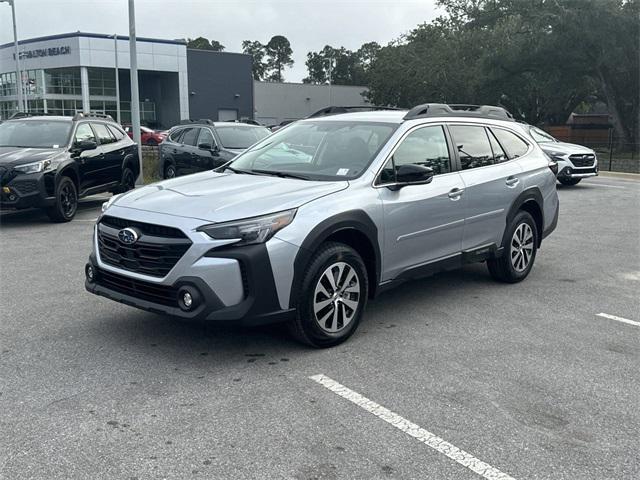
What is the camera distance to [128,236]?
179 inches

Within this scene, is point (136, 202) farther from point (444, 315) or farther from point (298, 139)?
point (444, 315)

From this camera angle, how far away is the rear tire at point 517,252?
6688 mm

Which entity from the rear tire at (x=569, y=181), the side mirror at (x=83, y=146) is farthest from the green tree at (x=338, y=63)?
the side mirror at (x=83, y=146)

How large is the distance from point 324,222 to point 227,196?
72cm

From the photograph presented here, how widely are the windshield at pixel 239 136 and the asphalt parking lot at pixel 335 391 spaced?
8.05m

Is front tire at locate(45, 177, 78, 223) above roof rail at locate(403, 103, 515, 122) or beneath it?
beneath

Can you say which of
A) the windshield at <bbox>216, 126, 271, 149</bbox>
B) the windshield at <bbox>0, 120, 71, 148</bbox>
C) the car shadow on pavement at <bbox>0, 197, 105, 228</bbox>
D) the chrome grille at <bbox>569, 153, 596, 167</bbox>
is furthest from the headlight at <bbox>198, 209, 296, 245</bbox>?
the chrome grille at <bbox>569, 153, 596, 167</bbox>

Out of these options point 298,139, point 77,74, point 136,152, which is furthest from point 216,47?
point 298,139

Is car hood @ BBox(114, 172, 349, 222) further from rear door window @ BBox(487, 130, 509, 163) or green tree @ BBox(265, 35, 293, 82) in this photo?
green tree @ BBox(265, 35, 293, 82)

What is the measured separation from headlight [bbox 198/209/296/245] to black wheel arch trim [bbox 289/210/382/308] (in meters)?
0.26

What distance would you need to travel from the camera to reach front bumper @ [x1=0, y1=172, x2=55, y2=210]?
9805 mm

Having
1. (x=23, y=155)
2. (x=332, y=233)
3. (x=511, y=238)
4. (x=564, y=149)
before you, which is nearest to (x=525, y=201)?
(x=511, y=238)

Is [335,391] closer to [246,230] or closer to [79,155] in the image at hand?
[246,230]

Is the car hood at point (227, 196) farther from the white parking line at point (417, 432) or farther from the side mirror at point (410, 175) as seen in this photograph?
the white parking line at point (417, 432)
